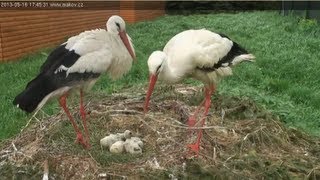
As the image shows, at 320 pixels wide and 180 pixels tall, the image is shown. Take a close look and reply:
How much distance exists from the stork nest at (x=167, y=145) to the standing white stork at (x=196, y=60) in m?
0.21

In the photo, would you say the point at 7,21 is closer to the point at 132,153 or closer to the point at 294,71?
the point at 294,71

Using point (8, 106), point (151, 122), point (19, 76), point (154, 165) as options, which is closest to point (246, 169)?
point (154, 165)

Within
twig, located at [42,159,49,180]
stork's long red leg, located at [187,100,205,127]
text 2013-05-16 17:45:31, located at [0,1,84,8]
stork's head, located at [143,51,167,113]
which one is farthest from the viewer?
text 2013-05-16 17:45:31, located at [0,1,84,8]

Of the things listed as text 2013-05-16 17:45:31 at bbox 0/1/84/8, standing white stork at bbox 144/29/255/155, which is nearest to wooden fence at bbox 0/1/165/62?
text 2013-05-16 17:45:31 at bbox 0/1/84/8

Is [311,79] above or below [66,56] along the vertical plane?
below

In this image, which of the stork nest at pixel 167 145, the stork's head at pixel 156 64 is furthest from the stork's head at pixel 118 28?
the stork nest at pixel 167 145

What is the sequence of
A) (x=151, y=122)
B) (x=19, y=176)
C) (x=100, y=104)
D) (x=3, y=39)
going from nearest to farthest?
(x=19, y=176) → (x=151, y=122) → (x=100, y=104) → (x=3, y=39)

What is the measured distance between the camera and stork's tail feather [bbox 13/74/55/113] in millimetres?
4168

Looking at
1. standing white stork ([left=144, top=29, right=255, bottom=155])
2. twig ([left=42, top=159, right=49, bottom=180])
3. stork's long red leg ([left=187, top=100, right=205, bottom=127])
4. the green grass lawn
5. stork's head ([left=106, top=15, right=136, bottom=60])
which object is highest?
stork's head ([left=106, top=15, right=136, bottom=60])

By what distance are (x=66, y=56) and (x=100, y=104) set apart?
1.22 meters

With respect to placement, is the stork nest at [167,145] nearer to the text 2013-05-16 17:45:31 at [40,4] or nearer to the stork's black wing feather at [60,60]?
the stork's black wing feather at [60,60]

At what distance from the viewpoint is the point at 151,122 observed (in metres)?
4.95

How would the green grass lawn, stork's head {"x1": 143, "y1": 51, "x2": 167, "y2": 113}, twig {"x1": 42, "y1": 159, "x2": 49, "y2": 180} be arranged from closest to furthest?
twig {"x1": 42, "y1": 159, "x2": 49, "y2": 180}, stork's head {"x1": 143, "y1": 51, "x2": 167, "y2": 113}, the green grass lawn

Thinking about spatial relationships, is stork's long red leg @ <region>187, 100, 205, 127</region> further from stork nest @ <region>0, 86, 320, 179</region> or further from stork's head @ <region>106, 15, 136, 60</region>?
stork's head @ <region>106, 15, 136, 60</region>
